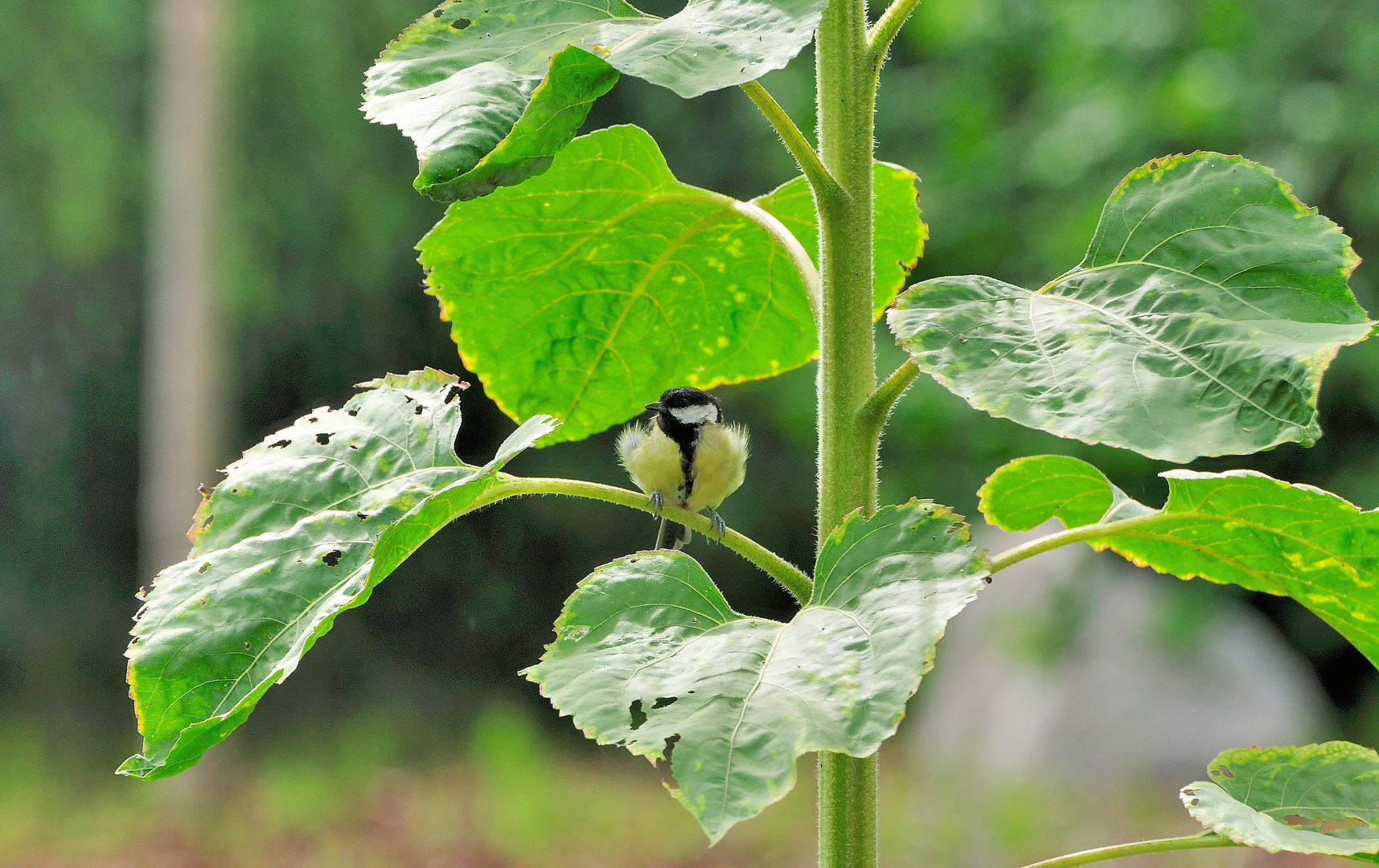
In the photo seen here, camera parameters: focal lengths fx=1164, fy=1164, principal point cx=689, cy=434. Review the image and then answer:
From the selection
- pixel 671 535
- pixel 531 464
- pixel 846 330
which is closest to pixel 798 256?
pixel 846 330

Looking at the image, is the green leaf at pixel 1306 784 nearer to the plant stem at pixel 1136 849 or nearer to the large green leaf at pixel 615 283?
the plant stem at pixel 1136 849

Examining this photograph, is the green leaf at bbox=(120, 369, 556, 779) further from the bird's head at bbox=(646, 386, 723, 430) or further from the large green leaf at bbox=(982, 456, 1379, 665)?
the bird's head at bbox=(646, 386, 723, 430)

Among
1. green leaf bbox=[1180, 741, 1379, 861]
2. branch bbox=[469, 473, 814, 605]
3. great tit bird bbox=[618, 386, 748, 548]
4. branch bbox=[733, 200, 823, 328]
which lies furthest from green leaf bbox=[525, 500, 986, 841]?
great tit bird bbox=[618, 386, 748, 548]

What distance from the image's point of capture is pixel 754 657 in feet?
2.13

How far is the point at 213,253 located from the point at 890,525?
5458 millimetres

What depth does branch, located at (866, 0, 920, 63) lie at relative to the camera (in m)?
0.84

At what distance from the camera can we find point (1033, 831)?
454cm

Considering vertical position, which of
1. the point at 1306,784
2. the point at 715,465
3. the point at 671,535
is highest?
the point at 1306,784

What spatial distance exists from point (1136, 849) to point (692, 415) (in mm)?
1491

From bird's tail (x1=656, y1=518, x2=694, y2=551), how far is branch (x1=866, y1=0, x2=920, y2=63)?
1437 mm

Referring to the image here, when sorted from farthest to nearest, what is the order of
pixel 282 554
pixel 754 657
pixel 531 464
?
pixel 531 464, pixel 282 554, pixel 754 657

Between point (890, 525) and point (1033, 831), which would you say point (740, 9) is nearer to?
point (890, 525)

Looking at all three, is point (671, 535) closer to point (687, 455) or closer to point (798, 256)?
point (687, 455)

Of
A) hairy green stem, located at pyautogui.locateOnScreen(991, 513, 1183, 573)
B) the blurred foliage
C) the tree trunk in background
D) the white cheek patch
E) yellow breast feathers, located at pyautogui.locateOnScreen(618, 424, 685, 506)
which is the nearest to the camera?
hairy green stem, located at pyautogui.locateOnScreen(991, 513, 1183, 573)
